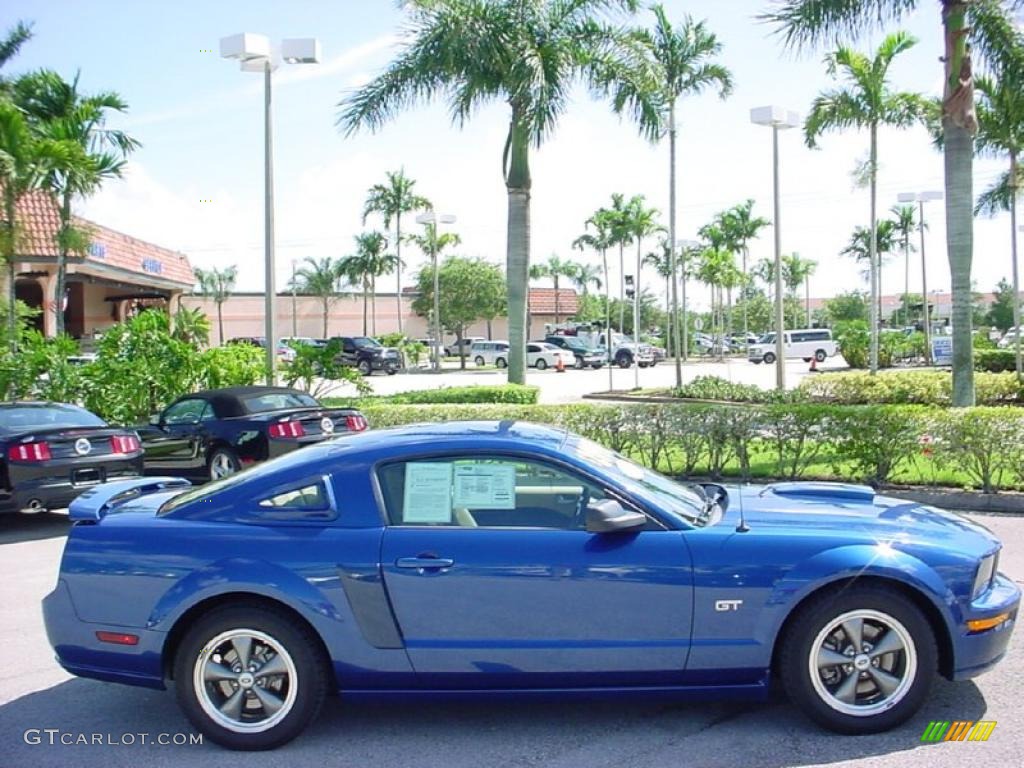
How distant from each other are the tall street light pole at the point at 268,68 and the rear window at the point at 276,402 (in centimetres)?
280

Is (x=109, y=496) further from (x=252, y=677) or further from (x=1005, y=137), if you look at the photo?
(x=1005, y=137)

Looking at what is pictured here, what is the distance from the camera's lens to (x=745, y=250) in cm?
6450

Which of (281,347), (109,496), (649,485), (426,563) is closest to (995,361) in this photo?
(649,485)

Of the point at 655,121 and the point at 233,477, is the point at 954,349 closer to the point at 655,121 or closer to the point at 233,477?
the point at 655,121

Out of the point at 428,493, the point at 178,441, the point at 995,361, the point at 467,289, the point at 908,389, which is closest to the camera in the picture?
the point at 428,493

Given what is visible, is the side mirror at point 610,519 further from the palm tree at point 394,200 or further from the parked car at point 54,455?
the palm tree at point 394,200

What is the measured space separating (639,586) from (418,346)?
5074 centimetres

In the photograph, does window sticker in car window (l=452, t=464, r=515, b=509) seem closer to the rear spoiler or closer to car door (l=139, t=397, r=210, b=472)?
the rear spoiler

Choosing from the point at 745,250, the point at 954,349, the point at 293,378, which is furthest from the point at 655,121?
the point at 745,250

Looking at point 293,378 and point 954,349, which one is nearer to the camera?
point 954,349

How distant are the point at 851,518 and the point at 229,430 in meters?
9.30

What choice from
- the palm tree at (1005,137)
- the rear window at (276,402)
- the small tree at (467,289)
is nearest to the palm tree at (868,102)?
the palm tree at (1005,137)

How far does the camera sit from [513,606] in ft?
14.3

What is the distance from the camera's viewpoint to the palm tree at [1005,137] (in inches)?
709
